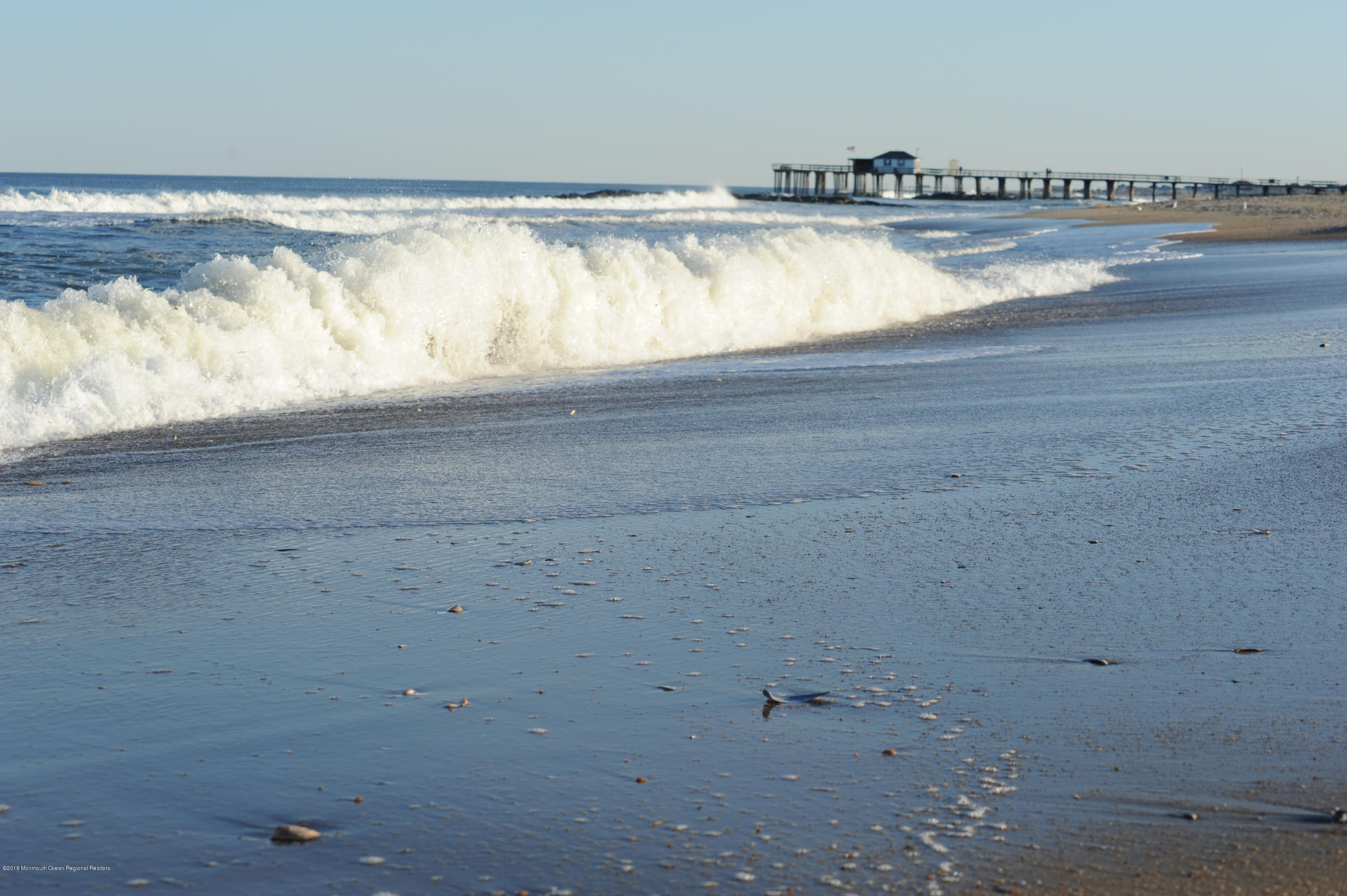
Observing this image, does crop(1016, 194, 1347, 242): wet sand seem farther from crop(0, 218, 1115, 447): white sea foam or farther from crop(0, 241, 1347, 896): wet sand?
crop(0, 241, 1347, 896): wet sand

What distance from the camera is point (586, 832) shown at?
2.83 m

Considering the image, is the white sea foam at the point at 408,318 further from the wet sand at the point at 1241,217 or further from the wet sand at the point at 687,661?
the wet sand at the point at 1241,217

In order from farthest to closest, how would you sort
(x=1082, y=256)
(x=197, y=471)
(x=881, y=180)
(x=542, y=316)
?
(x=881, y=180) → (x=1082, y=256) → (x=542, y=316) → (x=197, y=471)

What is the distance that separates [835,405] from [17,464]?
554 centimetres

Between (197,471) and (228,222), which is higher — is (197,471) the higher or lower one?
the lower one

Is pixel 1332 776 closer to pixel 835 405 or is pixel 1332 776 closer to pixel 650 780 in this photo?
pixel 650 780

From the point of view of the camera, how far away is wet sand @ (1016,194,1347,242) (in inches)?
1412

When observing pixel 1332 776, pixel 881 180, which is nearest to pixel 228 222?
pixel 1332 776

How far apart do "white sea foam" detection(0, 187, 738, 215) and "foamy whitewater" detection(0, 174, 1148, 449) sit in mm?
28233

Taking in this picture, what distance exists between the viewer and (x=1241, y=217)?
168 ft

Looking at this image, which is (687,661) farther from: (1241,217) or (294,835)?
(1241,217)

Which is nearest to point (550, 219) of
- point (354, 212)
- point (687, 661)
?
point (354, 212)

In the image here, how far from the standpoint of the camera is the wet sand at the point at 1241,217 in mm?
35875

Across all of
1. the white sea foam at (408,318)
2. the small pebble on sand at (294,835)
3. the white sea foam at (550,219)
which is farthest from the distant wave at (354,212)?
the small pebble on sand at (294,835)
